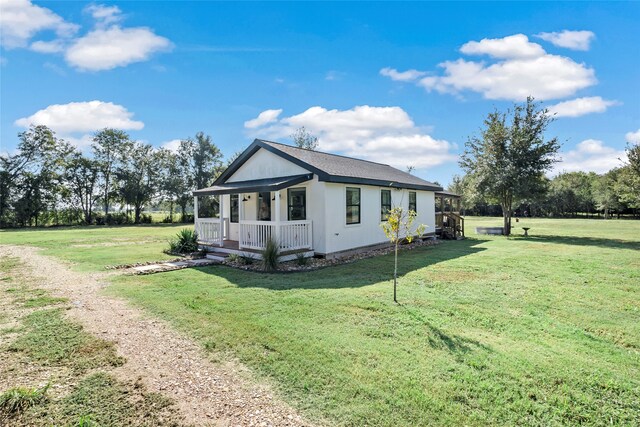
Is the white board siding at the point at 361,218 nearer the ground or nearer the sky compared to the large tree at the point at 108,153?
nearer the ground

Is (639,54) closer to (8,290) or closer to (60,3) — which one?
A: (60,3)

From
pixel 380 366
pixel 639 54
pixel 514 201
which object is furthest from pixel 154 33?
pixel 514 201

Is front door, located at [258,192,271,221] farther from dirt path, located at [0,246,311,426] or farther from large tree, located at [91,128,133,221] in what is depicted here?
Result: large tree, located at [91,128,133,221]

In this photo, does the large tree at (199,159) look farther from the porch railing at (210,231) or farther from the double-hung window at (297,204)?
the double-hung window at (297,204)

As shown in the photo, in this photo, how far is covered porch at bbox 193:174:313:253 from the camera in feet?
36.2

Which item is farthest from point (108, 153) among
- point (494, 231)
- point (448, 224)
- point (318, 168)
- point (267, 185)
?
point (494, 231)

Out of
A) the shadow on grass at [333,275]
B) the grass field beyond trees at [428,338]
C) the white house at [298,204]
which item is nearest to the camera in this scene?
the grass field beyond trees at [428,338]

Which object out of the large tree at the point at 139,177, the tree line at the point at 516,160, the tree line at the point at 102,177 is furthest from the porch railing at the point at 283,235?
the large tree at the point at 139,177

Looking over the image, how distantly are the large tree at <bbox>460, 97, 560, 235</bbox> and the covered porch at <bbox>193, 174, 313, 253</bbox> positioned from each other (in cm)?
1422

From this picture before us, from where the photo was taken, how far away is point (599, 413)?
291cm

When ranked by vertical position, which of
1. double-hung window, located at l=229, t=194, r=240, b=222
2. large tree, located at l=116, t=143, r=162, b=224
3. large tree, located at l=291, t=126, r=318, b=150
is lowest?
double-hung window, located at l=229, t=194, r=240, b=222

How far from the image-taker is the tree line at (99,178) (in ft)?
99.2

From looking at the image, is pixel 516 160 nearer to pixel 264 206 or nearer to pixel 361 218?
pixel 361 218

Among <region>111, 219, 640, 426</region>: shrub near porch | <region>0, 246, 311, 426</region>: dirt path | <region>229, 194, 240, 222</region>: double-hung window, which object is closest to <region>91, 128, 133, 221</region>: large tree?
<region>229, 194, 240, 222</region>: double-hung window
